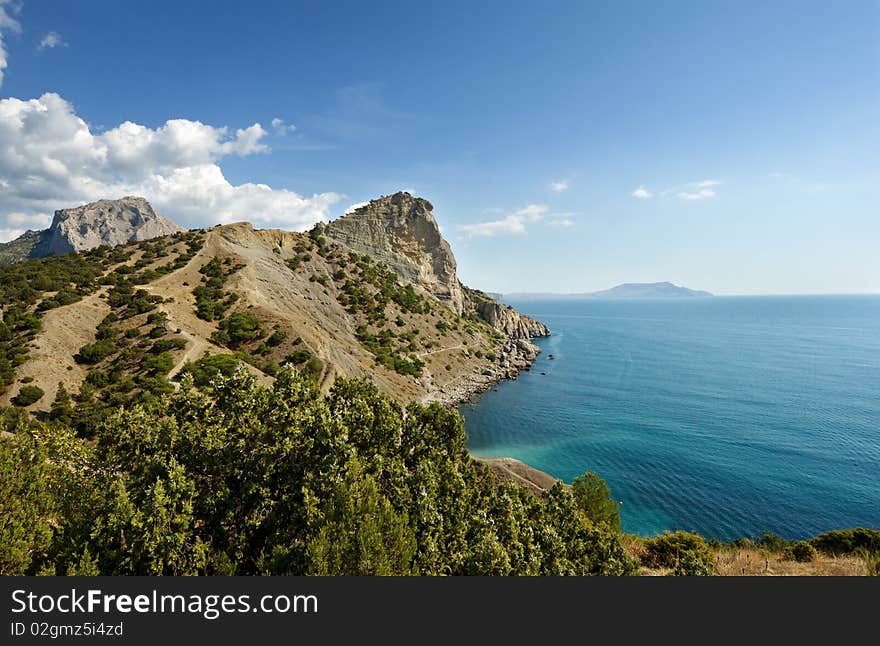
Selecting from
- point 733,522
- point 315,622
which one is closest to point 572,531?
point 315,622

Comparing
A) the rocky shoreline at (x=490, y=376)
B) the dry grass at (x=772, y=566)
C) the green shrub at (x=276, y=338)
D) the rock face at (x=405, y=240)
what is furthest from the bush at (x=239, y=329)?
the rock face at (x=405, y=240)

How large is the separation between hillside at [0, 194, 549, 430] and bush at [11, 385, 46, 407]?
0.35 m

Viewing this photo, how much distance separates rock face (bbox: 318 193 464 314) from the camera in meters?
156

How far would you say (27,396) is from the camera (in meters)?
35.3

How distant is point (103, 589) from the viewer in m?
9.52

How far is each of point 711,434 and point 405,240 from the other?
5106 inches

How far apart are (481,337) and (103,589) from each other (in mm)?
131662

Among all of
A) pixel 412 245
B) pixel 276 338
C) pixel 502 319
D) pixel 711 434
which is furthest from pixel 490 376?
pixel 412 245

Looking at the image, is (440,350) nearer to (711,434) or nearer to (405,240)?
(711,434)

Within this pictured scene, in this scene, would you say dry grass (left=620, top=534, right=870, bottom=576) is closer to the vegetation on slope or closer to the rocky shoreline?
the vegetation on slope

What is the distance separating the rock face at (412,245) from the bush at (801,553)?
136 metres

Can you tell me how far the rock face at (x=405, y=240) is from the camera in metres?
156

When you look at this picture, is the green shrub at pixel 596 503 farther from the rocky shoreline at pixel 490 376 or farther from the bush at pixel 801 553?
the rocky shoreline at pixel 490 376

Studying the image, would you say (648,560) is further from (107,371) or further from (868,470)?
(107,371)
